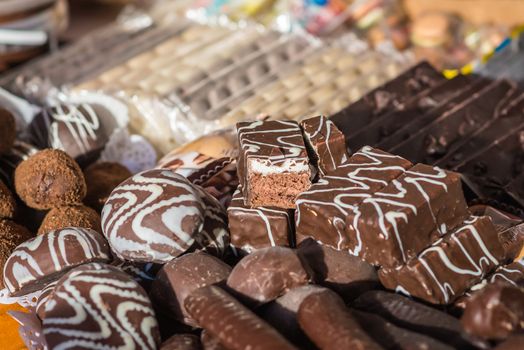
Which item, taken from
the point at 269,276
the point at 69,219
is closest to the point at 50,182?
the point at 69,219

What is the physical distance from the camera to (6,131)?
2.11 meters

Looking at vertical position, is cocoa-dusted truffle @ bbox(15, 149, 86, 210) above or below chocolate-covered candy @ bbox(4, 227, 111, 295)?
above

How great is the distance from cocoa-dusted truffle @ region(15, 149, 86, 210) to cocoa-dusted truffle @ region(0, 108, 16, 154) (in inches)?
9.4

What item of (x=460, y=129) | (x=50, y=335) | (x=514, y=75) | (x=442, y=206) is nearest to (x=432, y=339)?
(x=442, y=206)

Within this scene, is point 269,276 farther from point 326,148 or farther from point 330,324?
point 326,148

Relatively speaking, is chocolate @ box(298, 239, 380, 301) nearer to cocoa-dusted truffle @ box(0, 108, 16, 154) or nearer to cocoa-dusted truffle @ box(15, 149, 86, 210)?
cocoa-dusted truffle @ box(15, 149, 86, 210)

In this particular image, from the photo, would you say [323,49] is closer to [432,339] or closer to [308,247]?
[308,247]

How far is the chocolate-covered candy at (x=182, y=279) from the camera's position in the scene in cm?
146

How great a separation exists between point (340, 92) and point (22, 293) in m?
1.49

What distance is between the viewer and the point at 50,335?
1356 mm

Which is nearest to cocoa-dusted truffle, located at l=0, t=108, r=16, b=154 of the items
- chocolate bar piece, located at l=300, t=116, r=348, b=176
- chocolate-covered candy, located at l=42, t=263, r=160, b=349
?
chocolate-covered candy, located at l=42, t=263, r=160, b=349

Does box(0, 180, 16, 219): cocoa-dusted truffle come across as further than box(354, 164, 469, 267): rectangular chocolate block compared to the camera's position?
Yes

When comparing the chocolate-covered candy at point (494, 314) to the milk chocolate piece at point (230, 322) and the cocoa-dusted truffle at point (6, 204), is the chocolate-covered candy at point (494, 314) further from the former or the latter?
the cocoa-dusted truffle at point (6, 204)

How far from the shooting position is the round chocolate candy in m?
1.53
